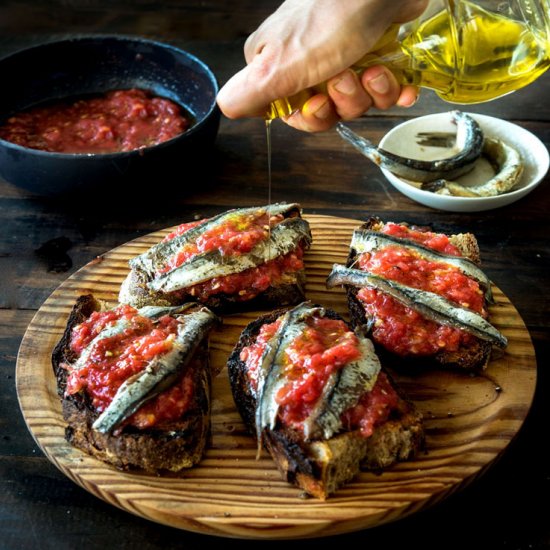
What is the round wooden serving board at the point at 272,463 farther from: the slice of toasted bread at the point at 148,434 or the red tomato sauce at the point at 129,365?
the red tomato sauce at the point at 129,365

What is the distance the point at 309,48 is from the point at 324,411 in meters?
1.26

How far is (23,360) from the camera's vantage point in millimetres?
2855

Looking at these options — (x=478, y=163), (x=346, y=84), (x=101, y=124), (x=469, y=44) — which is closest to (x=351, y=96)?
(x=346, y=84)

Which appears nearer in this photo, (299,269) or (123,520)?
(123,520)

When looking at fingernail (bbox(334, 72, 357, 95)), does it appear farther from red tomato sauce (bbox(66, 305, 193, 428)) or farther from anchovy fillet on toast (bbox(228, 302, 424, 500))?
red tomato sauce (bbox(66, 305, 193, 428))

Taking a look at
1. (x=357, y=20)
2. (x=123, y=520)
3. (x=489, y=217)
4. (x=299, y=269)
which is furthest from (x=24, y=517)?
(x=489, y=217)

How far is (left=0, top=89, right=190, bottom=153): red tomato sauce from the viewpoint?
4.10 metres

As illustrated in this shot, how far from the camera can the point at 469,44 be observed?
2.84 meters

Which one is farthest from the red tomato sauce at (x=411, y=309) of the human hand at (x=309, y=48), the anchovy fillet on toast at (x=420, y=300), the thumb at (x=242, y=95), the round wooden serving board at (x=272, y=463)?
the thumb at (x=242, y=95)

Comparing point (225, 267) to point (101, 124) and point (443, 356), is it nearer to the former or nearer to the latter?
point (443, 356)

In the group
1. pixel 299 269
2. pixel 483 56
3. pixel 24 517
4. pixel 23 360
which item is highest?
pixel 483 56

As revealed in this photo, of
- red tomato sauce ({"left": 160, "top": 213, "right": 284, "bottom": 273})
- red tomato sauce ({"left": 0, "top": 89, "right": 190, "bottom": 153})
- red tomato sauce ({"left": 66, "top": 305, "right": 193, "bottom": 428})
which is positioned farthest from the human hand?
red tomato sauce ({"left": 0, "top": 89, "right": 190, "bottom": 153})

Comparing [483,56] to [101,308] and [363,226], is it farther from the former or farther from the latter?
[101,308]

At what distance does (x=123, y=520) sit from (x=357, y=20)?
1.94 meters
